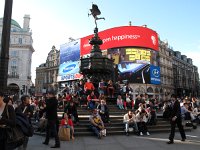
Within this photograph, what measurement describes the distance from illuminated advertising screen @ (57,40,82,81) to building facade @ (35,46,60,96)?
20280 millimetres

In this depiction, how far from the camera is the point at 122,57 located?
53062 mm

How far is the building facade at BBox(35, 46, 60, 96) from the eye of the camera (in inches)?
3388

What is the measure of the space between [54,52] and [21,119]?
8356cm

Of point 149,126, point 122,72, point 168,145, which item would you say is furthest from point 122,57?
point 168,145

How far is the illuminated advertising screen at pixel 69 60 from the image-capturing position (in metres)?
58.4

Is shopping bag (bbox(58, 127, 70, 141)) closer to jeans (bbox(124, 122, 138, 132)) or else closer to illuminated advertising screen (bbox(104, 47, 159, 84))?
jeans (bbox(124, 122, 138, 132))

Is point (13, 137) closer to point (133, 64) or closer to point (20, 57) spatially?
point (133, 64)

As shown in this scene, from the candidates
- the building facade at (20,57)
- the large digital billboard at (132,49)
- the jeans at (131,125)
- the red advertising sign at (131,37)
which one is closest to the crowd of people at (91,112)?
the jeans at (131,125)

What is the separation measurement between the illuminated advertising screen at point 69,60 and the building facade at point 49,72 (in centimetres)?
2028

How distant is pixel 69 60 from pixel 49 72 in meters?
31.5

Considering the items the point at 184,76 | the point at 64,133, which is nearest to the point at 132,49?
the point at 64,133

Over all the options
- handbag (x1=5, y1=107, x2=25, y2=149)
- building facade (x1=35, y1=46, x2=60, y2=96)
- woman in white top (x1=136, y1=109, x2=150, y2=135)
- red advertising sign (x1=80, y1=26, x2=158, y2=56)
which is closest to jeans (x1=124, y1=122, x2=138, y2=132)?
woman in white top (x1=136, y1=109, x2=150, y2=135)

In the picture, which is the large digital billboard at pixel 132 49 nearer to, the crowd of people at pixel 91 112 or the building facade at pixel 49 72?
the building facade at pixel 49 72

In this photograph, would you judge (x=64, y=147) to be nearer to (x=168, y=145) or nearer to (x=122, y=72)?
(x=168, y=145)
